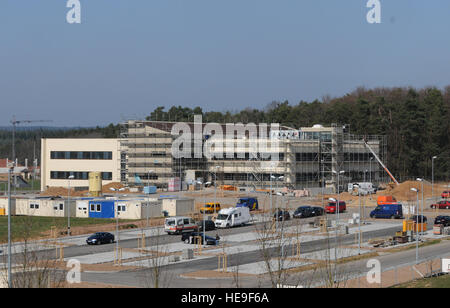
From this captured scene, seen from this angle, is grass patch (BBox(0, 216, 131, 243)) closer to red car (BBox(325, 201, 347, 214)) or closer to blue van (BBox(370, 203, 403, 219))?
red car (BBox(325, 201, 347, 214))

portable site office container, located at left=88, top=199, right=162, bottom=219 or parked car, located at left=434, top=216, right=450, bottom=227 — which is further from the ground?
portable site office container, located at left=88, top=199, right=162, bottom=219

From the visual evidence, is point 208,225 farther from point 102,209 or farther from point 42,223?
point 42,223

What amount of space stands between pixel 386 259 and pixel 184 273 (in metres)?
13.7

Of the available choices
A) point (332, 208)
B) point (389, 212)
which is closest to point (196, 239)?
point (332, 208)

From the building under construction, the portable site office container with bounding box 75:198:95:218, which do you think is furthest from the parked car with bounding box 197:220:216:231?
the building under construction

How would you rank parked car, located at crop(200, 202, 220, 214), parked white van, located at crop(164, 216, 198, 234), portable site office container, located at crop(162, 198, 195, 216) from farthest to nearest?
parked car, located at crop(200, 202, 220, 214) → portable site office container, located at crop(162, 198, 195, 216) → parked white van, located at crop(164, 216, 198, 234)

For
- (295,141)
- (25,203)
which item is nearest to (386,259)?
(25,203)

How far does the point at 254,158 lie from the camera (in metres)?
102

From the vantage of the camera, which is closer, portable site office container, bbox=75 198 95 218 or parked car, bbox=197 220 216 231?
parked car, bbox=197 220 216 231

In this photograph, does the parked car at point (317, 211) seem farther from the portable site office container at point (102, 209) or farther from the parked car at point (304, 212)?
the portable site office container at point (102, 209)

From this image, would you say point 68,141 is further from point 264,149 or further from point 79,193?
point 264,149

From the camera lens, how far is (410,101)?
122 meters

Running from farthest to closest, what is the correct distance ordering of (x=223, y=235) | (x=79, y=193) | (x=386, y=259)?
(x=79, y=193) → (x=223, y=235) → (x=386, y=259)

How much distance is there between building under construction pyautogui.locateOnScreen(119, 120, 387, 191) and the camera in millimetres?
99688
